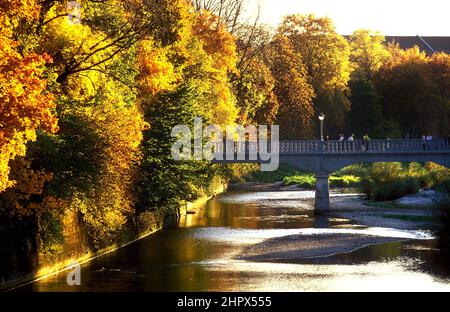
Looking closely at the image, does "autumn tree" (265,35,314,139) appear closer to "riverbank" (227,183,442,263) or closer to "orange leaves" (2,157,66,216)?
"riverbank" (227,183,442,263)

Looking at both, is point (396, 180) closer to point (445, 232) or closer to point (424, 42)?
point (445, 232)

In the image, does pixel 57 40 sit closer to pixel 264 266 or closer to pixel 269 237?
pixel 264 266

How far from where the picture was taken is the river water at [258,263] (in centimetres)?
3388

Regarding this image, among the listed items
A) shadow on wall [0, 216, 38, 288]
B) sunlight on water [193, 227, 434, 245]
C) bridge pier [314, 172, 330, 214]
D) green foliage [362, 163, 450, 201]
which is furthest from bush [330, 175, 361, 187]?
shadow on wall [0, 216, 38, 288]

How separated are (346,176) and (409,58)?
21.8 metres

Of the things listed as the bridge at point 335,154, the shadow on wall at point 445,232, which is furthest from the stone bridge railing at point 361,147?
the shadow on wall at point 445,232

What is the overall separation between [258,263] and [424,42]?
136 meters

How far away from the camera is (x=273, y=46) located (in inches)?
3150

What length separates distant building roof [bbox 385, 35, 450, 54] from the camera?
549 feet

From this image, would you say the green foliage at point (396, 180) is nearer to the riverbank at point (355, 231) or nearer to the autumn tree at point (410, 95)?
the riverbank at point (355, 231)

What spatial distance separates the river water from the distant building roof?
4467 inches

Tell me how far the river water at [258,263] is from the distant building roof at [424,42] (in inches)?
4467
